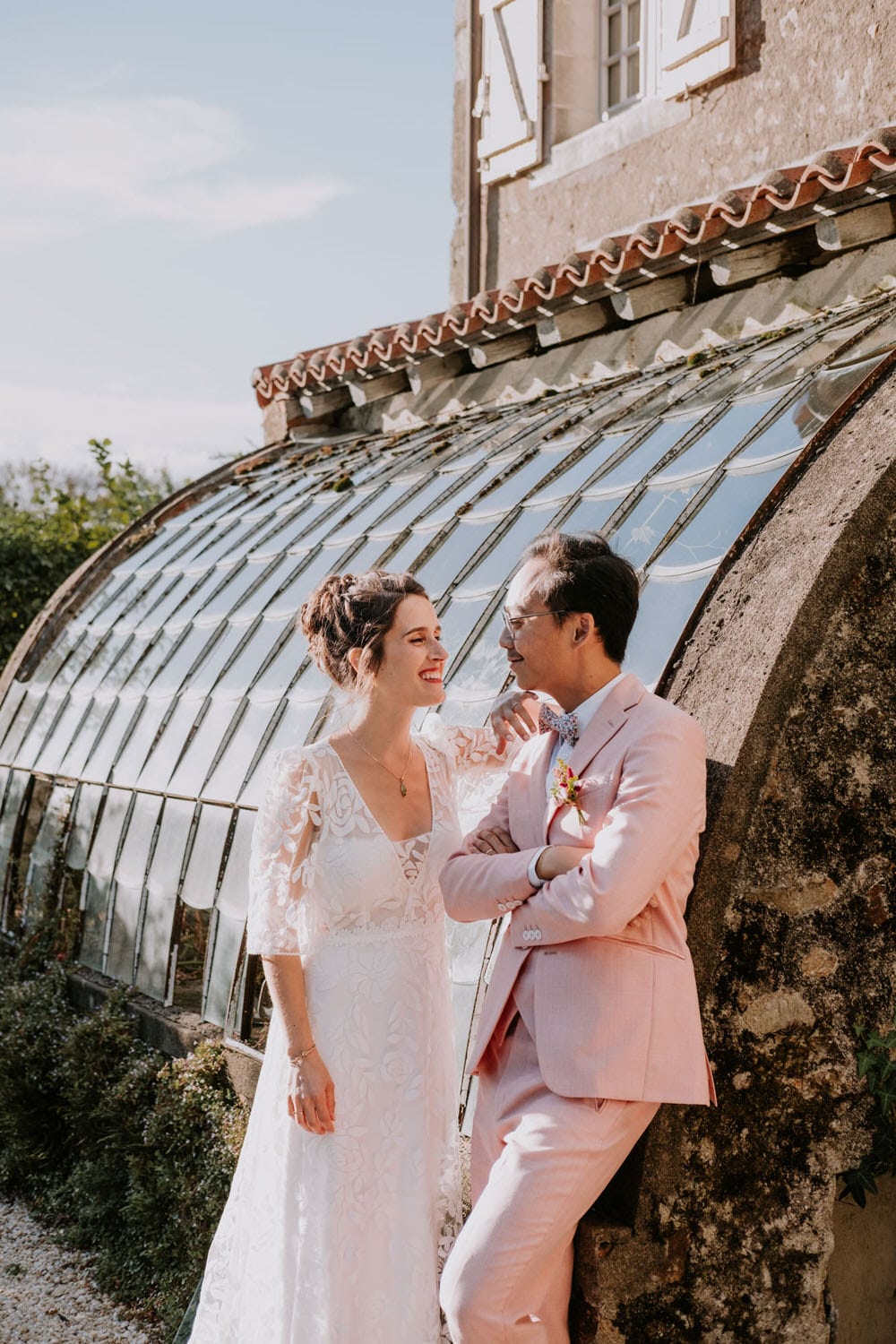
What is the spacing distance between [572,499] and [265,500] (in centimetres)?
359

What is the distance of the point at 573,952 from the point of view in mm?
2828

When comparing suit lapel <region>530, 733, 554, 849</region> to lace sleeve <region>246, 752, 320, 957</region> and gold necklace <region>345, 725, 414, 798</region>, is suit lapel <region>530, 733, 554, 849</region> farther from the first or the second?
Result: lace sleeve <region>246, 752, 320, 957</region>

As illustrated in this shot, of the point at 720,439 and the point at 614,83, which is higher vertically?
the point at 614,83

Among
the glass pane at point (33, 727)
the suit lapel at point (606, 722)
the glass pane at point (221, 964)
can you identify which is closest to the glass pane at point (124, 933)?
the glass pane at point (221, 964)

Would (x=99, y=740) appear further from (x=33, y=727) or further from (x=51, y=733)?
(x=33, y=727)

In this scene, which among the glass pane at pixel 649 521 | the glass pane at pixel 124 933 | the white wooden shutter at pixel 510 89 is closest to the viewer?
the glass pane at pixel 649 521

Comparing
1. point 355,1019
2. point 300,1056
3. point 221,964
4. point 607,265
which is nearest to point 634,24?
point 607,265

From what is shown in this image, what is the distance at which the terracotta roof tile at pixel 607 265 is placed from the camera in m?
5.17

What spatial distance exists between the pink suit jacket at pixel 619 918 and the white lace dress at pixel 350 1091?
43 centimetres

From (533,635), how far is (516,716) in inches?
20.7

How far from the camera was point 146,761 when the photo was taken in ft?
22.3

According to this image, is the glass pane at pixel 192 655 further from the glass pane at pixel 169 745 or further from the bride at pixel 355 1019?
the bride at pixel 355 1019

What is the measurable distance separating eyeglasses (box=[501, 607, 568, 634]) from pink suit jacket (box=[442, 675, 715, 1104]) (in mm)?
234

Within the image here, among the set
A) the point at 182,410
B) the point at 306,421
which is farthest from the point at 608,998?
the point at 182,410
